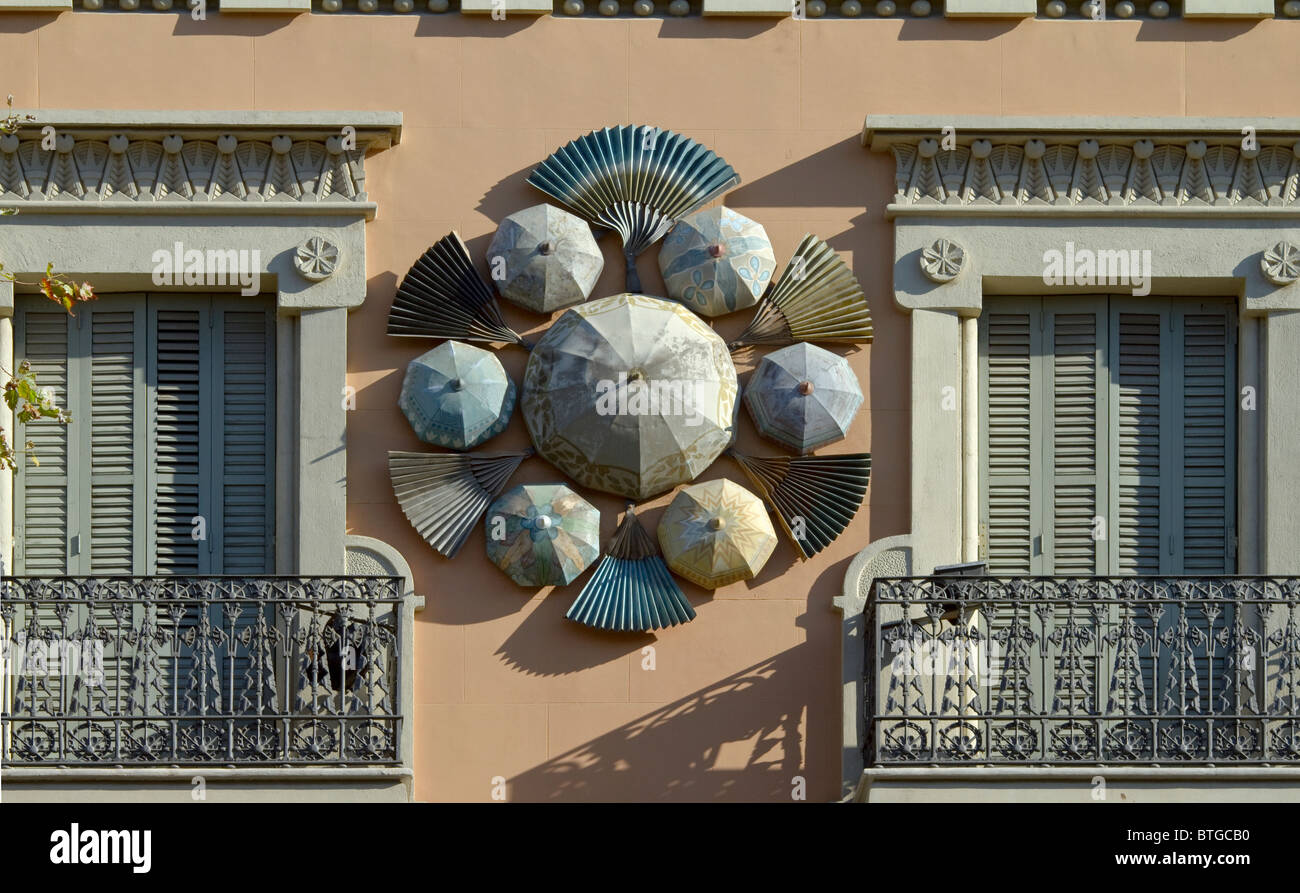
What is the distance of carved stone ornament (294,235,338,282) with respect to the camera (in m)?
17.7

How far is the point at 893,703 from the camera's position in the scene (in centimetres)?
1691

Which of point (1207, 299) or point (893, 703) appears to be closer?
point (893, 703)

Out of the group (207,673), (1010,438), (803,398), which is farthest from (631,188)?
(207,673)

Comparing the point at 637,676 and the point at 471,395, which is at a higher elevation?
the point at 471,395

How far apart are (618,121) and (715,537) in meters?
2.45

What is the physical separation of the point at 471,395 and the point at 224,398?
4.66 feet

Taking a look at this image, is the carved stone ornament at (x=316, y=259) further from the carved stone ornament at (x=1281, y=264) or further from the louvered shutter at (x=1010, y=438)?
the carved stone ornament at (x=1281, y=264)

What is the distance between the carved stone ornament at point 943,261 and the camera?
17.8m

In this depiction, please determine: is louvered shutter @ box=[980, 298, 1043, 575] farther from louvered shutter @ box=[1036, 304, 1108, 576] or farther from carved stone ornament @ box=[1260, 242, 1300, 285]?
carved stone ornament @ box=[1260, 242, 1300, 285]

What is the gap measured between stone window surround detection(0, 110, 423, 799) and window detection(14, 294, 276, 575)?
14 centimetres

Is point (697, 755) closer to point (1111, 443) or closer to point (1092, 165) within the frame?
point (1111, 443)
